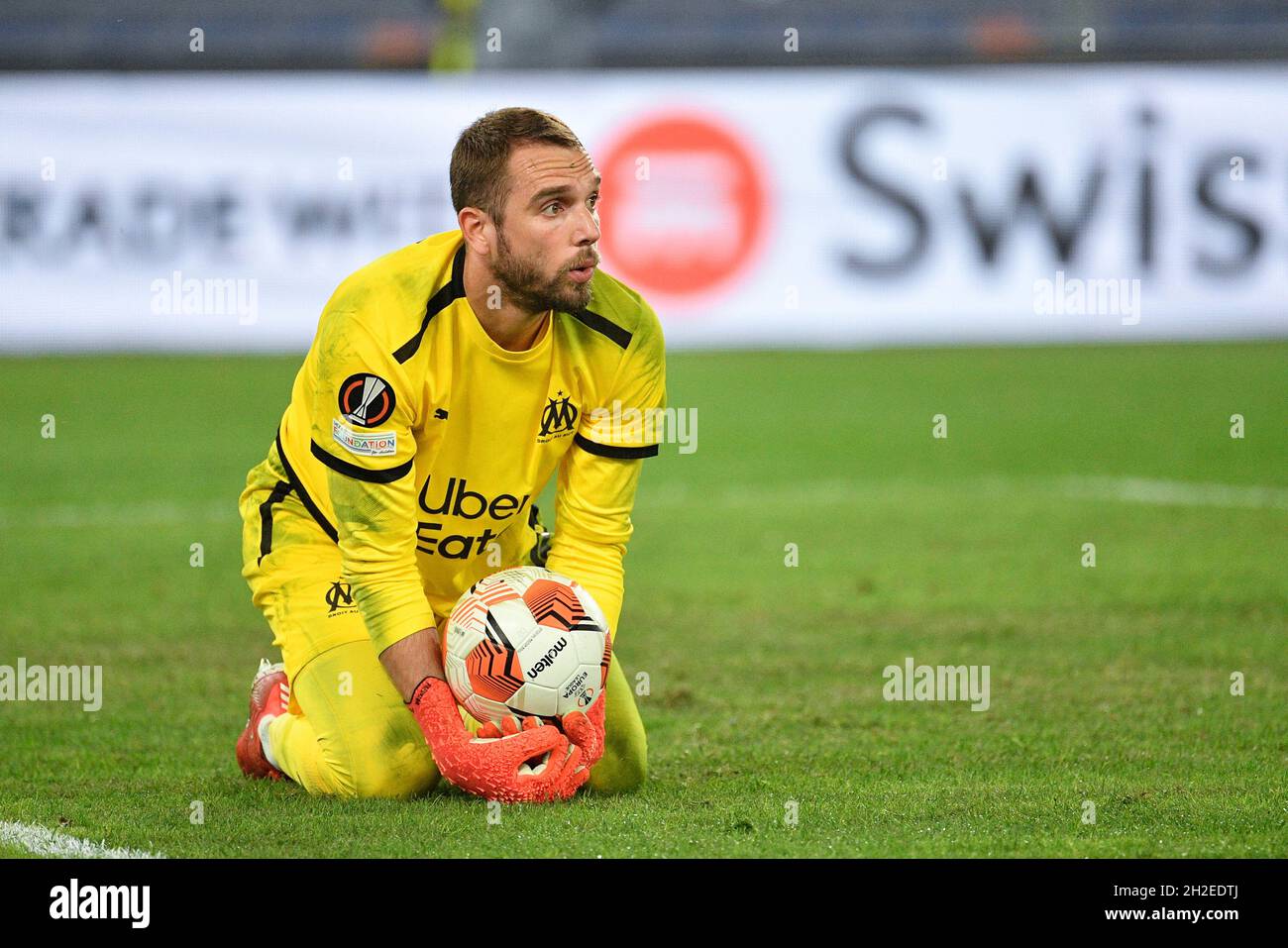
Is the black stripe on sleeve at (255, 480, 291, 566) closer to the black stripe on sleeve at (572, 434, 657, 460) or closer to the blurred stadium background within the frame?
the black stripe on sleeve at (572, 434, 657, 460)

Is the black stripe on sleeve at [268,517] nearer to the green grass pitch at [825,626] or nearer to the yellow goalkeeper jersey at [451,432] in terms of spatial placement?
the yellow goalkeeper jersey at [451,432]

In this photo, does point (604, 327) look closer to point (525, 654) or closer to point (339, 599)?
point (525, 654)

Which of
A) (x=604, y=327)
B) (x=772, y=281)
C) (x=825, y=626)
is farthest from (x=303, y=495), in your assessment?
(x=772, y=281)

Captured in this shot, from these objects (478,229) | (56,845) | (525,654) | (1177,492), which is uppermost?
(478,229)

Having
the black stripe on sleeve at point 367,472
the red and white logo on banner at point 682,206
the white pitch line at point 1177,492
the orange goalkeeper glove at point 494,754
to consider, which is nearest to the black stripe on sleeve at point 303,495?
the black stripe on sleeve at point 367,472

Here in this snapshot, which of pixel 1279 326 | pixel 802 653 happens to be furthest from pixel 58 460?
pixel 1279 326

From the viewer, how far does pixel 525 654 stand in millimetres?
4590

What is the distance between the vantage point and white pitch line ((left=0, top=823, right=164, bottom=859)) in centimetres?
426

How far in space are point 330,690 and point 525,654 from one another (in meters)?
0.72

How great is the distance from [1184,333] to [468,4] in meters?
8.23

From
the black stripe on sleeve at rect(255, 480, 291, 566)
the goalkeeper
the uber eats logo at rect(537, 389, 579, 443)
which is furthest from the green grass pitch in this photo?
the uber eats logo at rect(537, 389, 579, 443)
